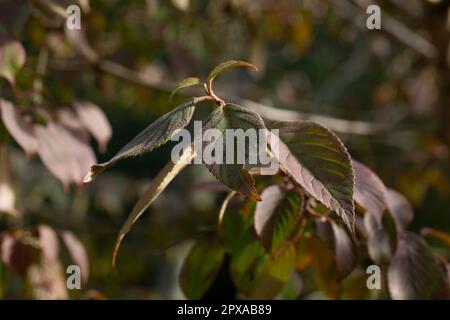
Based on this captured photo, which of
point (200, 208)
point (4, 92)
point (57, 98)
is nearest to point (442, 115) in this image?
point (200, 208)

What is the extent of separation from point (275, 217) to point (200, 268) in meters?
0.18

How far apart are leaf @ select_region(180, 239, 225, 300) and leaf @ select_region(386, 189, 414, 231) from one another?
→ 9.3 inches

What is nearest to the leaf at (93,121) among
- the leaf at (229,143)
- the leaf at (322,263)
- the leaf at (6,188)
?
the leaf at (6,188)

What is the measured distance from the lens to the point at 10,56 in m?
1.07

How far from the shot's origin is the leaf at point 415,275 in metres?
0.91

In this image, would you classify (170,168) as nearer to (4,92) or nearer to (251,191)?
(251,191)

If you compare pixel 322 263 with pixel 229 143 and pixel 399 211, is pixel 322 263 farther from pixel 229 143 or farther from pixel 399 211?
pixel 229 143

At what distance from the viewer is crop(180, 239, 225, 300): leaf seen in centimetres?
100

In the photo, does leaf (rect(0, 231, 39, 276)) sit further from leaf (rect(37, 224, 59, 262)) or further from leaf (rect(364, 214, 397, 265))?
leaf (rect(364, 214, 397, 265))

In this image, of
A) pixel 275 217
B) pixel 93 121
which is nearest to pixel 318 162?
pixel 275 217

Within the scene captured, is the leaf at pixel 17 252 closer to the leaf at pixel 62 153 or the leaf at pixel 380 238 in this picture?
the leaf at pixel 62 153

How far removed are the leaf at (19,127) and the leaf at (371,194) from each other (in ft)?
1.51

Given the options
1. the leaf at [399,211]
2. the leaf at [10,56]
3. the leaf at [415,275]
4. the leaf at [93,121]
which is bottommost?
the leaf at [415,275]
